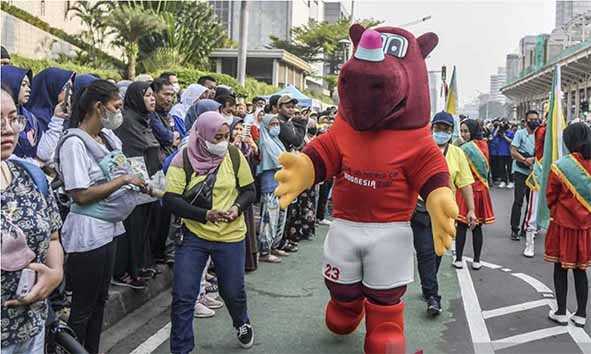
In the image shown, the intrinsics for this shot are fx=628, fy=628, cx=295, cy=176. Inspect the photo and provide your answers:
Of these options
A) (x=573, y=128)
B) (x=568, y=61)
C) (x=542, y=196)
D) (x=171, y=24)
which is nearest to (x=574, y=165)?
(x=573, y=128)

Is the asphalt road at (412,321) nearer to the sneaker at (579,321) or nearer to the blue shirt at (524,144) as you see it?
the sneaker at (579,321)

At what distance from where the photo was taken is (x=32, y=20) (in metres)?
24.0

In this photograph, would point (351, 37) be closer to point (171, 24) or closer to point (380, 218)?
point (380, 218)

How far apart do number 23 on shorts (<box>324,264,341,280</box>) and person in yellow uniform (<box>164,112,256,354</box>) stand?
580 millimetres

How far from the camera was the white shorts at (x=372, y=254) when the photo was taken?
4.03 metres

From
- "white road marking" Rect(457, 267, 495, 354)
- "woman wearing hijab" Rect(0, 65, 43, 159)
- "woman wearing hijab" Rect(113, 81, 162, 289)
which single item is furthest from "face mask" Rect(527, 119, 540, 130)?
"woman wearing hijab" Rect(0, 65, 43, 159)

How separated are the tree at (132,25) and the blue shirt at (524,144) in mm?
21975

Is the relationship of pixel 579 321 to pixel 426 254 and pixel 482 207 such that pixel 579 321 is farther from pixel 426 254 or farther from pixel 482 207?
pixel 482 207

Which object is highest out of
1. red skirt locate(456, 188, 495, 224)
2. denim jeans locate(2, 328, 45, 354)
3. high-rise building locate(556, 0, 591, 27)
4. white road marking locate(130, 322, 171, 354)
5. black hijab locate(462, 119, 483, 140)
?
high-rise building locate(556, 0, 591, 27)

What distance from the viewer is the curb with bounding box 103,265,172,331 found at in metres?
4.77

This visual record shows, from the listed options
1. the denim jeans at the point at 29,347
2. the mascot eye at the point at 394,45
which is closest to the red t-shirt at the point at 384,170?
the mascot eye at the point at 394,45

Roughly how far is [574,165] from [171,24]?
28921 millimetres

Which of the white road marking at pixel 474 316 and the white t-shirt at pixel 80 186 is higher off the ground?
the white t-shirt at pixel 80 186

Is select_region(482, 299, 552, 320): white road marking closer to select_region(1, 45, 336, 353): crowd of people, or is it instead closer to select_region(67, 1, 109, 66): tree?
select_region(1, 45, 336, 353): crowd of people
